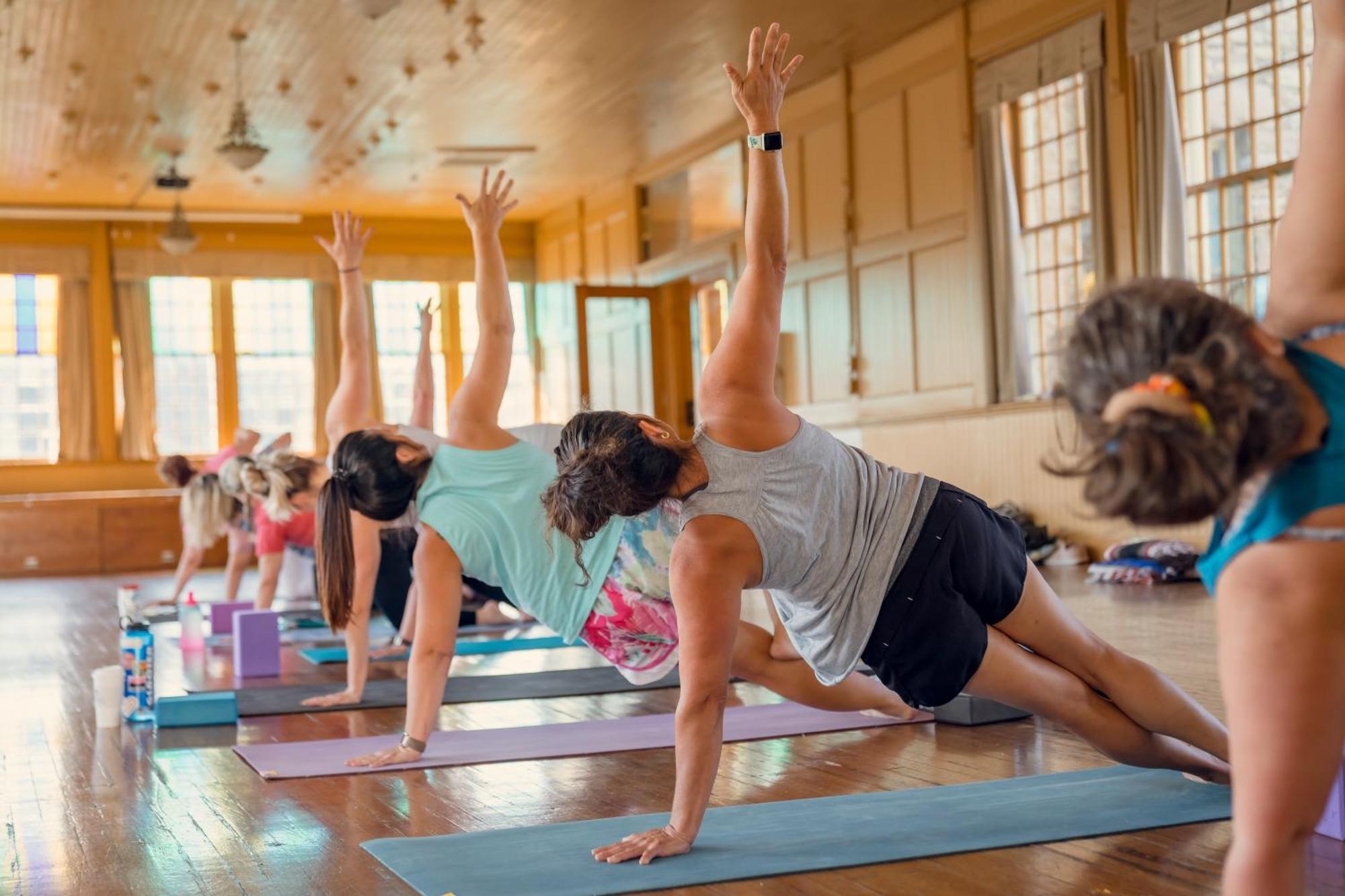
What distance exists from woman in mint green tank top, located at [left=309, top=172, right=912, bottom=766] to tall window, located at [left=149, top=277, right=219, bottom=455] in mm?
11800

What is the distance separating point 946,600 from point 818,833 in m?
0.49

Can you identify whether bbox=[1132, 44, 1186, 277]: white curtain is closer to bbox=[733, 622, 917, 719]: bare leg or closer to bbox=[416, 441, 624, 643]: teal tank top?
bbox=[733, 622, 917, 719]: bare leg

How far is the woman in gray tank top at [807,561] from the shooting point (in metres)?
2.18

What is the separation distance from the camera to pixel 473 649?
570 cm

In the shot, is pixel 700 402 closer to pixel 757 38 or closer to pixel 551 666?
pixel 757 38

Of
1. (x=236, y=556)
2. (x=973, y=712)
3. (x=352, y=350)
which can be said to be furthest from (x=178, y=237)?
(x=973, y=712)

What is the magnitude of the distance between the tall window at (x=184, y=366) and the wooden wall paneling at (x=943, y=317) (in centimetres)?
834

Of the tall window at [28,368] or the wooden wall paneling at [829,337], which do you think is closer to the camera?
the wooden wall paneling at [829,337]

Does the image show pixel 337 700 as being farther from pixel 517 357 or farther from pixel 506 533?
pixel 517 357

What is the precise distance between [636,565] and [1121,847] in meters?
1.28

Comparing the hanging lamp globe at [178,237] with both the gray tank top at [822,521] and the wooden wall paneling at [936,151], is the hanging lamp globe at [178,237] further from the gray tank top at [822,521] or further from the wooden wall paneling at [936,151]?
the gray tank top at [822,521]

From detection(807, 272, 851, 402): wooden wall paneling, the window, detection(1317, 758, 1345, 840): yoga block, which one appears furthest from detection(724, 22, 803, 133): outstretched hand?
detection(807, 272, 851, 402): wooden wall paneling

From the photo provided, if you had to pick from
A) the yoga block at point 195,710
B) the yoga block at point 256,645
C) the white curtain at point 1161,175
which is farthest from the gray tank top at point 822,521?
the white curtain at point 1161,175

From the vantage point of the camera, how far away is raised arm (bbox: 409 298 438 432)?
209 inches
